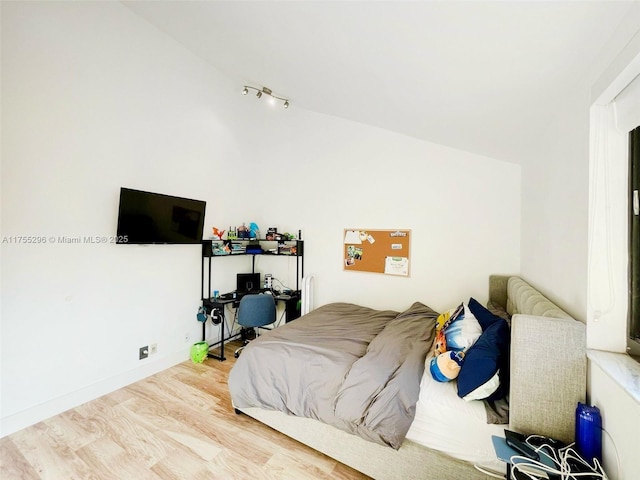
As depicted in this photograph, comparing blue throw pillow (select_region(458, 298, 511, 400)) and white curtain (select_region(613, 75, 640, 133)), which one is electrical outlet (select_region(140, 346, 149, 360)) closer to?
blue throw pillow (select_region(458, 298, 511, 400))

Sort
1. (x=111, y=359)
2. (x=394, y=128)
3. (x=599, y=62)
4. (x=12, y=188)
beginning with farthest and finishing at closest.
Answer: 1. (x=394, y=128)
2. (x=111, y=359)
3. (x=12, y=188)
4. (x=599, y=62)

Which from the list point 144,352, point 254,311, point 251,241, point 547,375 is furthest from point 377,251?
point 144,352

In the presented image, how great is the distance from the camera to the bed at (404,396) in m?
1.20

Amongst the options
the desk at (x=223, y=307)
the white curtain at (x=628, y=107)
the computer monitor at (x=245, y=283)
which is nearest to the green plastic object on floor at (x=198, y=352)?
the desk at (x=223, y=307)

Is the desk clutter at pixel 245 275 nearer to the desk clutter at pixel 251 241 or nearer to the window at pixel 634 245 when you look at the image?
the desk clutter at pixel 251 241

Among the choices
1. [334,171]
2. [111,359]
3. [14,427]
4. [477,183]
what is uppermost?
[334,171]

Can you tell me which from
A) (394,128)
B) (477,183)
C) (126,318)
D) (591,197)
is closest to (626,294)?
(591,197)

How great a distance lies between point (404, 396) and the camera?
4.74 ft

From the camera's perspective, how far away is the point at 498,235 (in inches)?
107

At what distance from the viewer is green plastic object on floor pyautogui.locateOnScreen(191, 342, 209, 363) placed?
2.99 m

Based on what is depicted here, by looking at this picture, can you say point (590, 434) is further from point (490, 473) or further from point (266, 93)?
point (266, 93)

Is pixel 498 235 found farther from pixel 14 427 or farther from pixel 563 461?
pixel 14 427

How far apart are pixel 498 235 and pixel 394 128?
63.0 inches

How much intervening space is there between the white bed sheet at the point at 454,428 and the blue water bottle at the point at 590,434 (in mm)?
289
